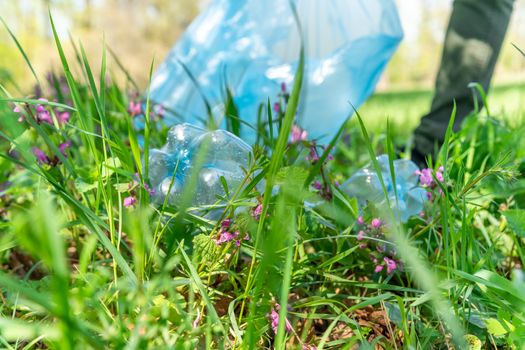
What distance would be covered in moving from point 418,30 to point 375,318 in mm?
42401

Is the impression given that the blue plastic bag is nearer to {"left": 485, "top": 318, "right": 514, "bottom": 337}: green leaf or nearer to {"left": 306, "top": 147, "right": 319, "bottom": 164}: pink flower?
{"left": 306, "top": 147, "right": 319, "bottom": 164}: pink flower

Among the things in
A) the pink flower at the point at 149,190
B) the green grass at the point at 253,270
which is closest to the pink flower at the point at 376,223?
the green grass at the point at 253,270

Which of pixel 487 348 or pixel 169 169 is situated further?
pixel 169 169

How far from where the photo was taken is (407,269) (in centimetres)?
86

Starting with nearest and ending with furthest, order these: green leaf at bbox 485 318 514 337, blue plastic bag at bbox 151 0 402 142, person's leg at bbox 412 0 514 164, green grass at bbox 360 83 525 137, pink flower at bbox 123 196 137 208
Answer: green leaf at bbox 485 318 514 337, pink flower at bbox 123 196 137 208, person's leg at bbox 412 0 514 164, blue plastic bag at bbox 151 0 402 142, green grass at bbox 360 83 525 137

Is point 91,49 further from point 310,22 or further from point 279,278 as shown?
point 279,278

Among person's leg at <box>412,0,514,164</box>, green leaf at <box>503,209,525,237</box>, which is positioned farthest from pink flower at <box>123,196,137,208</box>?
person's leg at <box>412,0,514,164</box>

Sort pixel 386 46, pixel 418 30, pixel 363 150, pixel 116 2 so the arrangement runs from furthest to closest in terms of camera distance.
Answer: pixel 418 30 < pixel 116 2 < pixel 363 150 < pixel 386 46

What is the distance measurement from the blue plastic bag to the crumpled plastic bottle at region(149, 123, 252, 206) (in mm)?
1095

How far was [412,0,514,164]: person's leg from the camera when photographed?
1.72m

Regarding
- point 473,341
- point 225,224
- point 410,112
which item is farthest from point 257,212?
point 410,112

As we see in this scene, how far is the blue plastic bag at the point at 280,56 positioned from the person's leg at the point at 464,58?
0.30 m

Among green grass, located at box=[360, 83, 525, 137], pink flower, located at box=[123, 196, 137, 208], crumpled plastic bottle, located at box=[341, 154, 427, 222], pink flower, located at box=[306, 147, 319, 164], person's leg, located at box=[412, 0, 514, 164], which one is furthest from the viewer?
green grass, located at box=[360, 83, 525, 137]

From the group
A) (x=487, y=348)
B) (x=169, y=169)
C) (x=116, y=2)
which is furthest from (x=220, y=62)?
(x=116, y=2)
